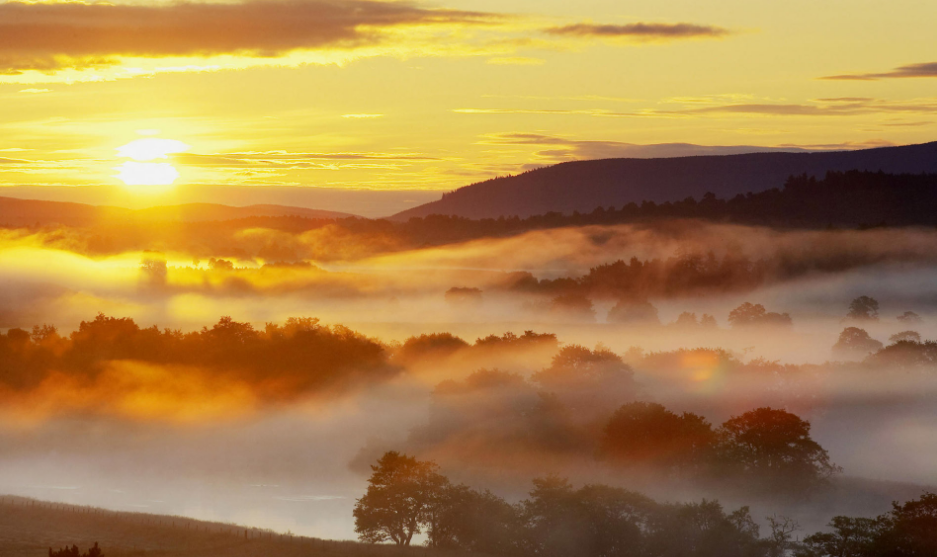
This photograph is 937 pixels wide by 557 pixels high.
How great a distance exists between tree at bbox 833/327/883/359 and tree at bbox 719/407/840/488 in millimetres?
78883

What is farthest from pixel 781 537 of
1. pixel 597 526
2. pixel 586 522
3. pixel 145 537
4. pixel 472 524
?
pixel 145 537

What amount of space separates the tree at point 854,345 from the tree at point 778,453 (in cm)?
7888

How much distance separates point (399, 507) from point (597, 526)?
608 inches

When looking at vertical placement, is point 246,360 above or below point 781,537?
above

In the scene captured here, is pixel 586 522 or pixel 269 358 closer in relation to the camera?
pixel 586 522

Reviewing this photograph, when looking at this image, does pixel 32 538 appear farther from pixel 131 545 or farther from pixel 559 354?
pixel 559 354

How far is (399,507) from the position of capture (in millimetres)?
81500

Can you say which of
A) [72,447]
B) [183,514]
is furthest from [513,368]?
[183,514]

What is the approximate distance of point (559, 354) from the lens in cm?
15550

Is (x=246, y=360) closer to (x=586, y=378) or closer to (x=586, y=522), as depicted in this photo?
(x=586, y=378)

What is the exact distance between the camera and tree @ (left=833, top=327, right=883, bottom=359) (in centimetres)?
17488

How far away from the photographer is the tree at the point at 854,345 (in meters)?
175

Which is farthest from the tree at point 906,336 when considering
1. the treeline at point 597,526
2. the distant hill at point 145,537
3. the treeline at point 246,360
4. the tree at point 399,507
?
the distant hill at point 145,537

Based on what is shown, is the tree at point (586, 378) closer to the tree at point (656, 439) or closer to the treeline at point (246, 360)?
the tree at point (656, 439)
